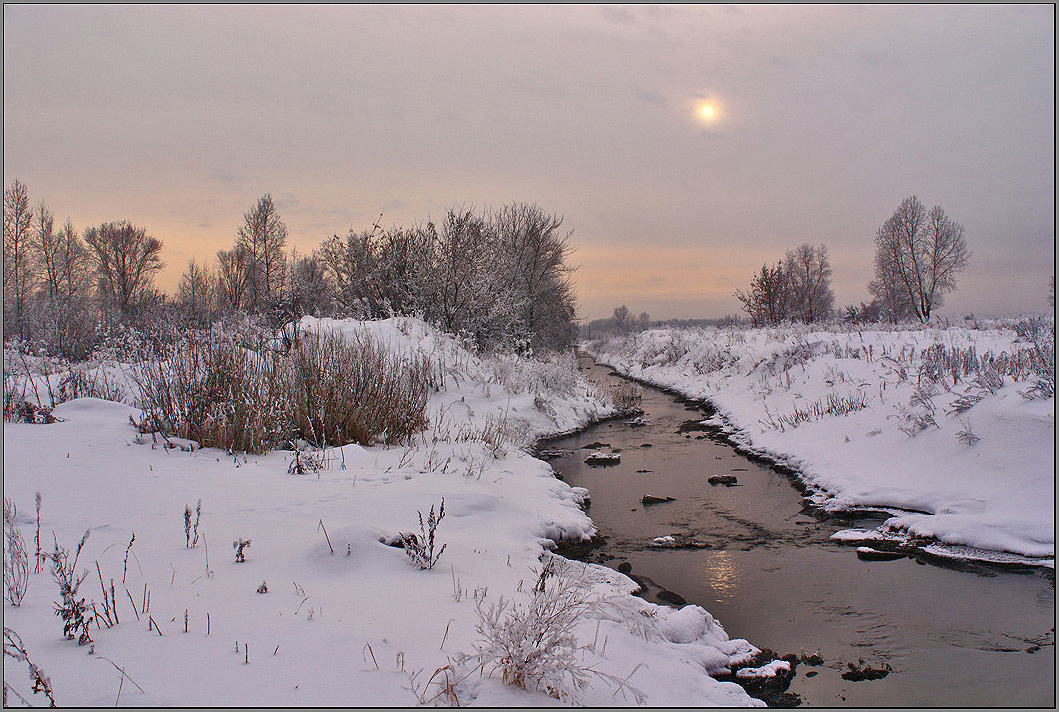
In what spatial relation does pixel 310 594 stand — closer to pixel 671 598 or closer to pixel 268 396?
pixel 671 598

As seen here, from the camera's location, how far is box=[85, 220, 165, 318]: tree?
40062 millimetres

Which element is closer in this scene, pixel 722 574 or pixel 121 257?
pixel 722 574

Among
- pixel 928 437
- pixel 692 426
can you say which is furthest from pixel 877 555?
pixel 692 426

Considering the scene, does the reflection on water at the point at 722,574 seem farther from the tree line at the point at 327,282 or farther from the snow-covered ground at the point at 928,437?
the tree line at the point at 327,282

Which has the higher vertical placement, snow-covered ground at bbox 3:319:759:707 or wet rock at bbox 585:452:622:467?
snow-covered ground at bbox 3:319:759:707

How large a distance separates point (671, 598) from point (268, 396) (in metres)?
5.36

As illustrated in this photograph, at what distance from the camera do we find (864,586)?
17.3 feet

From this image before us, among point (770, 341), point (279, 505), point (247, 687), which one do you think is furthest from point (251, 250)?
point (247, 687)

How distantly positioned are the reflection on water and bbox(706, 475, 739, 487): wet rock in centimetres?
299

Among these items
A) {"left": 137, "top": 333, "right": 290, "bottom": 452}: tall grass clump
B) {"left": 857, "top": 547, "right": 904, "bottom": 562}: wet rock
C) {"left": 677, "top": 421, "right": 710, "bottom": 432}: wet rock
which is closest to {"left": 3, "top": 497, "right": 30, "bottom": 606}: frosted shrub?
{"left": 137, "top": 333, "right": 290, "bottom": 452}: tall grass clump

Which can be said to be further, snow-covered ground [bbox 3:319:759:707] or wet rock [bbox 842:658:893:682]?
wet rock [bbox 842:658:893:682]

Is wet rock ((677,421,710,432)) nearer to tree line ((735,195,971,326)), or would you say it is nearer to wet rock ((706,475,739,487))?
wet rock ((706,475,739,487))

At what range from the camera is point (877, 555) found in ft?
19.5

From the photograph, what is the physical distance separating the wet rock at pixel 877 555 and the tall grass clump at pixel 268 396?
6263mm
